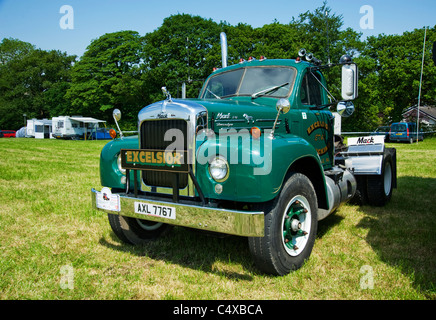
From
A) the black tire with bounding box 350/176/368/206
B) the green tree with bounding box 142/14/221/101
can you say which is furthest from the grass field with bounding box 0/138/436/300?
the green tree with bounding box 142/14/221/101

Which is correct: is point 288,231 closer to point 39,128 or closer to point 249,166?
point 249,166

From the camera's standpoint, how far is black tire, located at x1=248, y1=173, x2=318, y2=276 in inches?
114

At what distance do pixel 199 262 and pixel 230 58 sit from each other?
3010cm

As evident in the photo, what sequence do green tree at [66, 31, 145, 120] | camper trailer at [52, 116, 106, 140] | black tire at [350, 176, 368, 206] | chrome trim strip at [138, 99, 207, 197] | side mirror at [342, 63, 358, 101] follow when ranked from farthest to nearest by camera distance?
green tree at [66, 31, 145, 120], camper trailer at [52, 116, 106, 140], black tire at [350, 176, 368, 206], side mirror at [342, 63, 358, 101], chrome trim strip at [138, 99, 207, 197]

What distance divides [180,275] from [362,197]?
13.2ft

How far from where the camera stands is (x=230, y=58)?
Answer: 31641mm

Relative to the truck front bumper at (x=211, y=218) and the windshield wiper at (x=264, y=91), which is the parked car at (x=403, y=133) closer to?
the windshield wiper at (x=264, y=91)

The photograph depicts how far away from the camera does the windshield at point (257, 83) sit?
422 cm

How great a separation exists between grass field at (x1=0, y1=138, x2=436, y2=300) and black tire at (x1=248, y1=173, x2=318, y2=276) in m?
0.15

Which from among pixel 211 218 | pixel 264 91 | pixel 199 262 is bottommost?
pixel 199 262

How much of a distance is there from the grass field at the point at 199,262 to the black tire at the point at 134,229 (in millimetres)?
118

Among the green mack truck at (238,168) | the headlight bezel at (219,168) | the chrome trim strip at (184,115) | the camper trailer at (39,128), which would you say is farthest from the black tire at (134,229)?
the camper trailer at (39,128)

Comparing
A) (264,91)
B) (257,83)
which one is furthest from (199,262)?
(257,83)

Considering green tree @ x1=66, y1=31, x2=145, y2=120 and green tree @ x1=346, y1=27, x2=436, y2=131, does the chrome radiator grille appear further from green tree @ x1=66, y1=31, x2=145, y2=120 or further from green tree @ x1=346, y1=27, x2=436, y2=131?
green tree @ x1=66, y1=31, x2=145, y2=120
